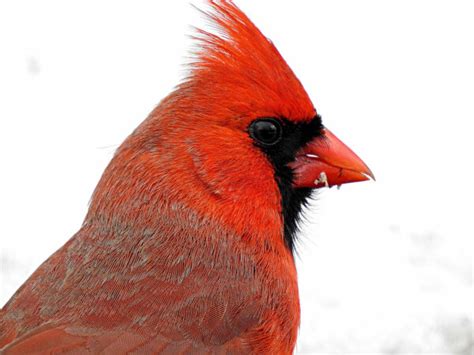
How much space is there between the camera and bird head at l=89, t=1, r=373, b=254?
2586mm

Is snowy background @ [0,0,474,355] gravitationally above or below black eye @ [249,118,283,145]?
below

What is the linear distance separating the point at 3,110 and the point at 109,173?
2.98m

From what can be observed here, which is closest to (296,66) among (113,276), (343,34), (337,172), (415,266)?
(343,34)

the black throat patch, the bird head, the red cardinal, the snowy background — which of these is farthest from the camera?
the snowy background

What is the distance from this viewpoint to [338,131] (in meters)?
5.46

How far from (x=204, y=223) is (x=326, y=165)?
0.38 m

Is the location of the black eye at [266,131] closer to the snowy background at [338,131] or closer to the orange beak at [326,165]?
the orange beak at [326,165]

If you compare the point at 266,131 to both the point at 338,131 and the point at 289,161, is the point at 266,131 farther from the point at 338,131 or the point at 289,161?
the point at 338,131

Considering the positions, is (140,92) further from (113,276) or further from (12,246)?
(113,276)

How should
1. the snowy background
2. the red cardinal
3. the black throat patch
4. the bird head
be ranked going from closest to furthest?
1. the red cardinal
2. the bird head
3. the black throat patch
4. the snowy background

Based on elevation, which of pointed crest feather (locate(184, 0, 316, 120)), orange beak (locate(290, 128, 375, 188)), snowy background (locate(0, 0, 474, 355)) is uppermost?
pointed crest feather (locate(184, 0, 316, 120))

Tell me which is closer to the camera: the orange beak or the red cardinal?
the red cardinal

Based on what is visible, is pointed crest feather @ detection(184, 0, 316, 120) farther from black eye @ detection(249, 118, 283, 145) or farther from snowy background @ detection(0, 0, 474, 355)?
snowy background @ detection(0, 0, 474, 355)

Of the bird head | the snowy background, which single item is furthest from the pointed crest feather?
the snowy background
